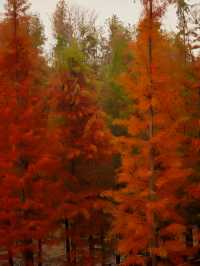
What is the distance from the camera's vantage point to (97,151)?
937 inches

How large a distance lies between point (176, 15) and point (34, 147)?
39.6ft

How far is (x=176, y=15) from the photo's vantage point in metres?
27.9

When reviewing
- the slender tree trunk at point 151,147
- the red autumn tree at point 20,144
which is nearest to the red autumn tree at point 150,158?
the slender tree trunk at point 151,147

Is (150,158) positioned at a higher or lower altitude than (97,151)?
lower

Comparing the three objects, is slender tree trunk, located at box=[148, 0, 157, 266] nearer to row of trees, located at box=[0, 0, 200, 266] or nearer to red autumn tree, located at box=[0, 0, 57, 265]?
row of trees, located at box=[0, 0, 200, 266]

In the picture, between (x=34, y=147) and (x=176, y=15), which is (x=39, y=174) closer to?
(x=34, y=147)

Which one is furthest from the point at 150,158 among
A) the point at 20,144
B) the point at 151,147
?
the point at 20,144

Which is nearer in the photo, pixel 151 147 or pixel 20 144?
pixel 151 147

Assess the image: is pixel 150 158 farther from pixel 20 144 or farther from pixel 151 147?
pixel 20 144

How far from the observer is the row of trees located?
19.4 metres

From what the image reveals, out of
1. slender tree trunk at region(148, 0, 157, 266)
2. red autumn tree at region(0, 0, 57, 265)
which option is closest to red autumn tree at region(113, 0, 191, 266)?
slender tree trunk at region(148, 0, 157, 266)

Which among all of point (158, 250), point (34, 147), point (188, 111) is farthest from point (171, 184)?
point (34, 147)

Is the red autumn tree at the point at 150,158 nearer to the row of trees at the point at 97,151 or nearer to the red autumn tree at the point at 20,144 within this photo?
the row of trees at the point at 97,151

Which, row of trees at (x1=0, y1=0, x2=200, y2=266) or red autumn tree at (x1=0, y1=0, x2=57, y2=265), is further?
red autumn tree at (x1=0, y1=0, x2=57, y2=265)
